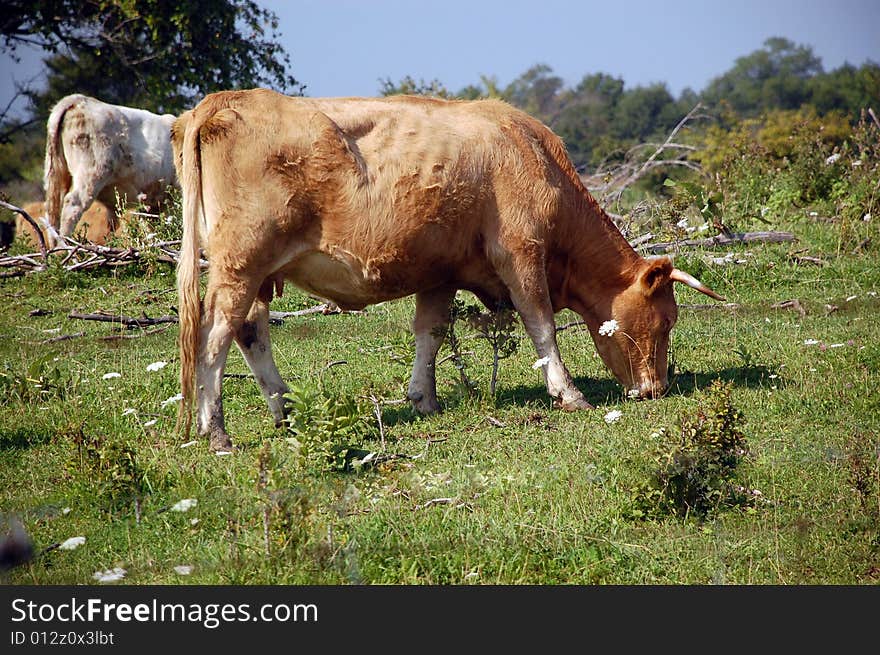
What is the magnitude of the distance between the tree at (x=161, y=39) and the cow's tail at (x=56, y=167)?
18.6 feet

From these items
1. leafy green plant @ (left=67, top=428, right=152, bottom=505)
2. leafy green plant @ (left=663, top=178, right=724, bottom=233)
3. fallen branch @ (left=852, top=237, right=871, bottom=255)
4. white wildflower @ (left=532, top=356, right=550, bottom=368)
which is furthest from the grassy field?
fallen branch @ (left=852, top=237, right=871, bottom=255)

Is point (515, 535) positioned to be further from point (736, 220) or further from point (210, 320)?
point (736, 220)

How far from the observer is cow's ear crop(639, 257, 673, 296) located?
7.09 m

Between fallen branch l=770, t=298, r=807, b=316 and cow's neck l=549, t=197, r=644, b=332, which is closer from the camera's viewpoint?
cow's neck l=549, t=197, r=644, b=332

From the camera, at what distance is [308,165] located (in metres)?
6.13

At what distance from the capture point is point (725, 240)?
37.0 feet

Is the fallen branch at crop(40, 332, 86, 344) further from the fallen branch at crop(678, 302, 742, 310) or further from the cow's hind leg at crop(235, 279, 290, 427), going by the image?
the fallen branch at crop(678, 302, 742, 310)

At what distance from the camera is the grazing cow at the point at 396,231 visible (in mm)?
6074

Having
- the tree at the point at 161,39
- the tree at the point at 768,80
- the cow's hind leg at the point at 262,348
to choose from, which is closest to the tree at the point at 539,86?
the tree at the point at 768,80

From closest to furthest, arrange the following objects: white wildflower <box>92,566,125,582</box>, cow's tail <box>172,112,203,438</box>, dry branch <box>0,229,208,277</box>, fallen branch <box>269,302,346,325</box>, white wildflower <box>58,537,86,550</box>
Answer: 1. white wildflower <box>92,566,125,582</box>
2. white wildflower <box>58,537,86,550</box>
3. cow's tail <box>172,112,203,438</box>
4. fallen branch <box>269,302,346,325</box>
5. dry branch <box>0,229,208,277</box>

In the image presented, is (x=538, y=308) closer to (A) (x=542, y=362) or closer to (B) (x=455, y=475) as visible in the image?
(A) (x=542, y=362)

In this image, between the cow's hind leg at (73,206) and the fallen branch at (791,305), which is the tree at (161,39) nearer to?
the cow's hind leg at (73,206)

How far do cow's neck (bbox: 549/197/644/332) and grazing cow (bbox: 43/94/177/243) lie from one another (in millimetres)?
8148

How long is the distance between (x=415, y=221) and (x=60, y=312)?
5.84 metres
